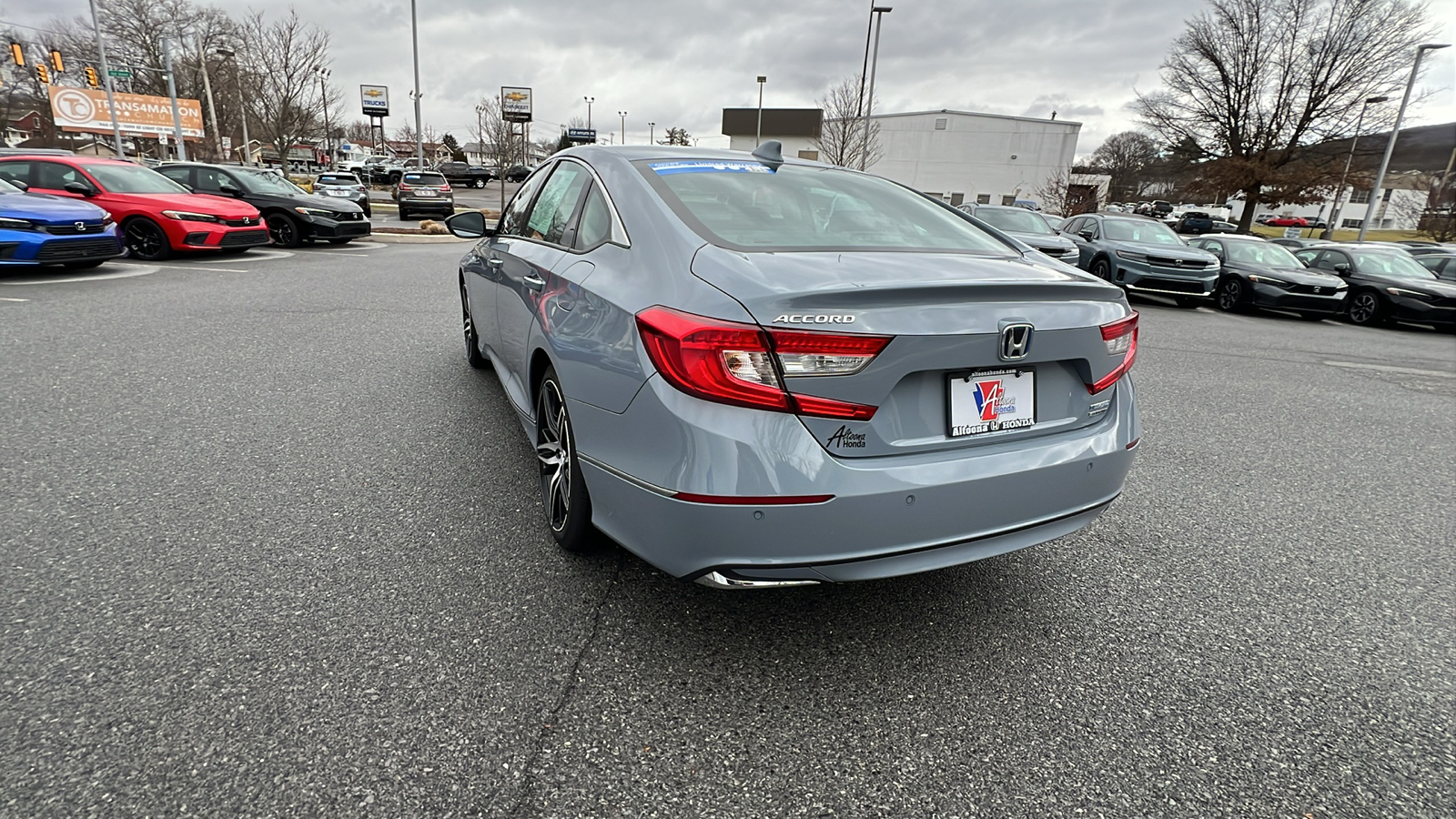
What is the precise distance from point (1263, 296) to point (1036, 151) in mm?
50827

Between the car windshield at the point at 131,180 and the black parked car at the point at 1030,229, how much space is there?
43.0 feet

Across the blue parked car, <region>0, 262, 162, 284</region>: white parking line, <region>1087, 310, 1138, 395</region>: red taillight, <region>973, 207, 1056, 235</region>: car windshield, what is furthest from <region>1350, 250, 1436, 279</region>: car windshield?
the blue parked car

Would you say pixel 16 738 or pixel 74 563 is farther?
pixel 74 563

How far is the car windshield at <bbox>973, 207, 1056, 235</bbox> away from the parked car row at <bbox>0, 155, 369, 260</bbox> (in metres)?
12.6

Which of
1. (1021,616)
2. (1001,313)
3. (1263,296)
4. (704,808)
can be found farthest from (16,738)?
(1263,296)

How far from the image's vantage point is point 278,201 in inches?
541

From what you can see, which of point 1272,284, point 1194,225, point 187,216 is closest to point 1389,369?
point 1272,284

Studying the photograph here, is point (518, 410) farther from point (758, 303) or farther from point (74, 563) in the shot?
point (758, 303)

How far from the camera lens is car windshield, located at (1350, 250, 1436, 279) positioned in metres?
13.1

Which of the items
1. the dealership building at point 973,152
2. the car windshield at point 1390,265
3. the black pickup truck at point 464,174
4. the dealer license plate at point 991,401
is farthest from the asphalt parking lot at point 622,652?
the dealership building at point 973,152

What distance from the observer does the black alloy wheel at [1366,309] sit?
12.8 metres

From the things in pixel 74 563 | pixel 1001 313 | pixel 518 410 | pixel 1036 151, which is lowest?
pixel 74 563

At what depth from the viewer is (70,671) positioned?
203 cm

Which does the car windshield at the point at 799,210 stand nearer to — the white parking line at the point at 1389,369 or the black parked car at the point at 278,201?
the white parking line at the point at 1389,369
